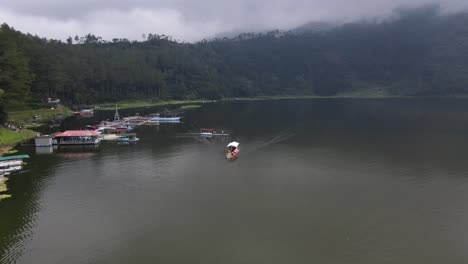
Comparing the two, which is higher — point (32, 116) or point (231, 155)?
point (32, 116)

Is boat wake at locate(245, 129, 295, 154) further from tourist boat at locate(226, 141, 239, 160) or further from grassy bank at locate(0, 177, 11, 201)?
grassy bank at locate(0, 177, 11, 201)

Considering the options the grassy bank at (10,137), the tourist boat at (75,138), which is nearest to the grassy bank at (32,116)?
the grassy bank at (10,137)

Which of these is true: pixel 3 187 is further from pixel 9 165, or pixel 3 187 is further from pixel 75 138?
pixel 75 138

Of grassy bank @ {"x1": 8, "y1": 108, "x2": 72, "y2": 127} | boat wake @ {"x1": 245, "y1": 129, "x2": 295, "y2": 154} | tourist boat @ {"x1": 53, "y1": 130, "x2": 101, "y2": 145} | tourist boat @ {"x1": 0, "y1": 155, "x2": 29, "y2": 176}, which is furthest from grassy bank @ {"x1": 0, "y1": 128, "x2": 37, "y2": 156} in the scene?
boat wake @ {"x1": 245, "y1": 129, "x2": 295, "y2": 154}

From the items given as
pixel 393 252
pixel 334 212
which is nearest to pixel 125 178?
pixel 334 212

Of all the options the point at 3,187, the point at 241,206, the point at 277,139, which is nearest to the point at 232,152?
the point at 277,139

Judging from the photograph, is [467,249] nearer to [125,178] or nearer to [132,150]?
[125,178]

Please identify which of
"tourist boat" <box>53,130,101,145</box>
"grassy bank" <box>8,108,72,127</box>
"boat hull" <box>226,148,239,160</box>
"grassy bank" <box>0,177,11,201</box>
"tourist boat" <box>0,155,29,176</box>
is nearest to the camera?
"grassy bank" <box>0,177,11,201</box>

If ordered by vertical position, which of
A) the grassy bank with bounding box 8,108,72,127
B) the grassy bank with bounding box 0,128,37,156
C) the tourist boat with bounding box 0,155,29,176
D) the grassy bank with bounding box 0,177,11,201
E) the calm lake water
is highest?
the grassy bank with bounding box 8,108,72,127
